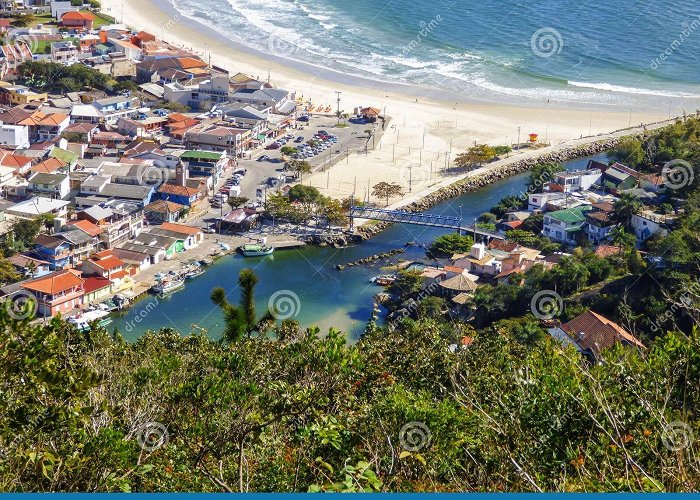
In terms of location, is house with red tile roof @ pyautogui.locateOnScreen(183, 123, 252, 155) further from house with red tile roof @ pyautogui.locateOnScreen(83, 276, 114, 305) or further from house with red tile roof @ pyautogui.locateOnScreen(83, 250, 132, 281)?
house with red tile roof @ pyautogui.locateOnScreen(83, 276, 114, 305)

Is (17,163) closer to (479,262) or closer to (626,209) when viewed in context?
(479,262)

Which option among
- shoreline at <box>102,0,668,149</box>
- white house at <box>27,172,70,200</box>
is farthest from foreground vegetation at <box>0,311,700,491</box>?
shoreline at <box>102,0,668,149</box>

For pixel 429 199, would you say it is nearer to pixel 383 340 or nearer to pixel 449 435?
pixel 383 340

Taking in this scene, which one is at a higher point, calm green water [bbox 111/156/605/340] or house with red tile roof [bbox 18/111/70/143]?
house with red tile roof [bbox 18/111/70/143]

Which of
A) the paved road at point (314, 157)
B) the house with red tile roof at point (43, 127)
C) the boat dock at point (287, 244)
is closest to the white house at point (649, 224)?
the boat dock at point (287, 244)

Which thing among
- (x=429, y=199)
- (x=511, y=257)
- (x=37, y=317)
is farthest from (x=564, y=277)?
(x=37, y=317)
